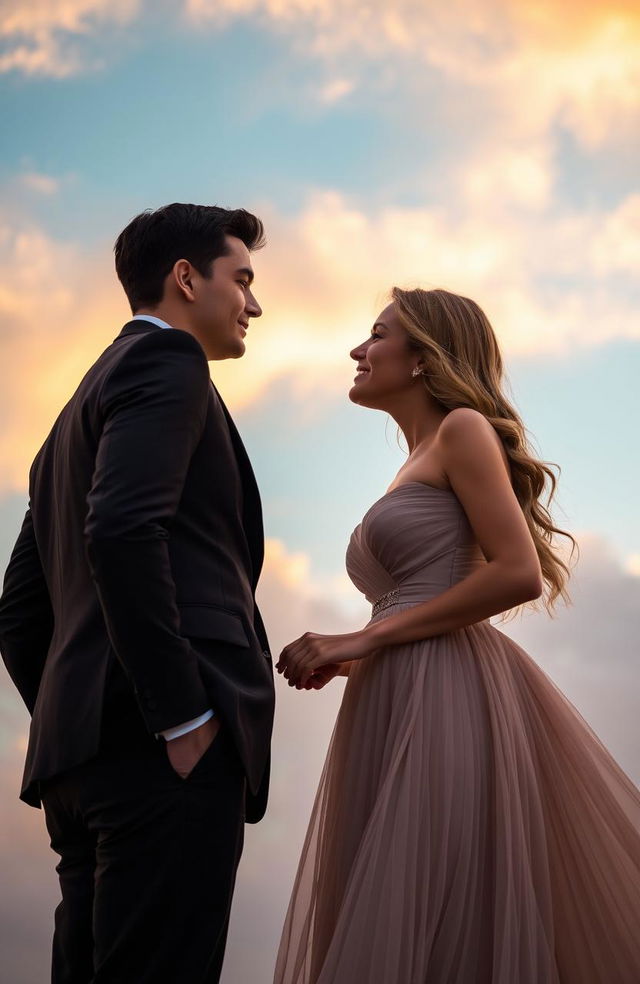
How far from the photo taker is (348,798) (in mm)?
2891

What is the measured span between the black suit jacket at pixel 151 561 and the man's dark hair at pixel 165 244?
0.21 meters

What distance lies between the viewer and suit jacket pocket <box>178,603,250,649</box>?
6.65ft

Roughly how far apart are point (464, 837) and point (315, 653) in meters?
0.64

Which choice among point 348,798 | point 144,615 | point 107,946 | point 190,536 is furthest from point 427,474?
point 107,946

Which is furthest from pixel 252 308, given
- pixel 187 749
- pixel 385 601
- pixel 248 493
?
pixel 187 749

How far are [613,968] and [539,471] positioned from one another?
142 cm

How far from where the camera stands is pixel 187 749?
1948 millimetres

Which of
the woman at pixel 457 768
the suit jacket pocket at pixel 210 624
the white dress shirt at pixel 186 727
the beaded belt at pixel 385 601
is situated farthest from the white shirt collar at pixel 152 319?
the beaded belt at pixel 385 601

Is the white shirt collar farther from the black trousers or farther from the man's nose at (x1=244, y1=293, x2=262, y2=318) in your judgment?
the black trousers

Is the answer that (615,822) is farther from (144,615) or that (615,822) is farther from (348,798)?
(144,615)

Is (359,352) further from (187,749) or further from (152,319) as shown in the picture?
(187,749)

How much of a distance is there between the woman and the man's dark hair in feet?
3.03

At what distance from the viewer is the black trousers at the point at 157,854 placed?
192 cm

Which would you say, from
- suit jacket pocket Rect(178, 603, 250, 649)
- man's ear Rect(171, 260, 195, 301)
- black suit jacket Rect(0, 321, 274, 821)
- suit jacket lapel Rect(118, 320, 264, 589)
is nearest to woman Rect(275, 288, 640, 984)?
black suit jacket Rect(0, 321, 274, 821)
